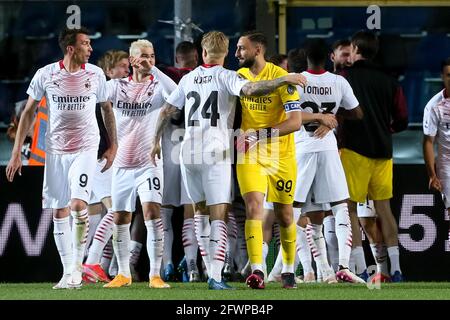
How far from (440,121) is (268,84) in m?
2.49

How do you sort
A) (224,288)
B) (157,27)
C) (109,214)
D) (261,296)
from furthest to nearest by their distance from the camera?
(157,27) → (109,214) → (224,288) → (261,296)

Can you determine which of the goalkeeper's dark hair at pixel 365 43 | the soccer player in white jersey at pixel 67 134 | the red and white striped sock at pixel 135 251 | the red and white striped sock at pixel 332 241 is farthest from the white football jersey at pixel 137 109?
the red and white striped sock at pixel 332 241

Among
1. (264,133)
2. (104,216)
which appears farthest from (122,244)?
(264,133)

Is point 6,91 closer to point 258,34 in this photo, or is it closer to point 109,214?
point 109,214

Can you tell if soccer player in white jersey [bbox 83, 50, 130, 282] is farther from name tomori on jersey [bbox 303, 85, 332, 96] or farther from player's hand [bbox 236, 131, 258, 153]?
player's hand [bbox 236, 131, 258, 153]

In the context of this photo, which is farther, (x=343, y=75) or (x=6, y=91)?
(x=6, y=91)

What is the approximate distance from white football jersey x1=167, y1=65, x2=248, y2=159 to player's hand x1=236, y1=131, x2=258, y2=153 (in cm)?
13

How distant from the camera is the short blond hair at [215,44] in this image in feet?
34.8

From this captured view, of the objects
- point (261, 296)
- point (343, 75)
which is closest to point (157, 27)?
point (343, 75)

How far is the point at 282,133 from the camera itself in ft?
34.6

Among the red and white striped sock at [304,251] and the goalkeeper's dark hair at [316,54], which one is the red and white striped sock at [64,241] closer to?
the red and white striped sock at [304,251]

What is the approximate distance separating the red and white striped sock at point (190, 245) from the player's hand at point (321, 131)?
1.49m

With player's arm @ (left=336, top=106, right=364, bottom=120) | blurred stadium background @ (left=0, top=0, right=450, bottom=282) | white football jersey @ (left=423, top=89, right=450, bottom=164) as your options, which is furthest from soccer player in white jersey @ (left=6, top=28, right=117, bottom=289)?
blurred stadium background @ (left=0, top=0, right=450, bottom=282)

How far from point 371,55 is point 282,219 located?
94.1 inches
